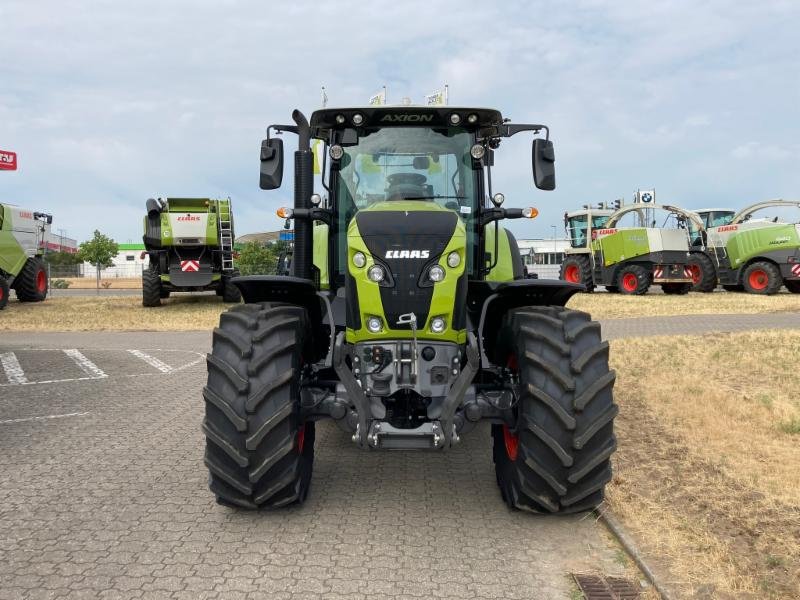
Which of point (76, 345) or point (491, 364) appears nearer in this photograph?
point (491, 364)

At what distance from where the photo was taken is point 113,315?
749 inches

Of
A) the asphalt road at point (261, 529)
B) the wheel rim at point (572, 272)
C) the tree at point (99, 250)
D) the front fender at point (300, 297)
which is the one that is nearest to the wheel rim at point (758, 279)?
the wheel rim at point (572, 272)

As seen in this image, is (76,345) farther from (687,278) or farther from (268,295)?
(687,278)

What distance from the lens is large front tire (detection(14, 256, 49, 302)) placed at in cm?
2175

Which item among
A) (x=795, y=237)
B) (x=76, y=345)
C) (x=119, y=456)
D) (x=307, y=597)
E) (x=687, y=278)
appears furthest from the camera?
(x=687, y=278)

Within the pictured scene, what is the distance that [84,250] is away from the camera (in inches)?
1702

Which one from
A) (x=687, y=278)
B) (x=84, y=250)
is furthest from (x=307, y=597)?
(x=84, y=250)

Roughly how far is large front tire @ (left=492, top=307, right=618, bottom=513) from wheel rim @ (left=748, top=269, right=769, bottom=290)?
21810 millimetres

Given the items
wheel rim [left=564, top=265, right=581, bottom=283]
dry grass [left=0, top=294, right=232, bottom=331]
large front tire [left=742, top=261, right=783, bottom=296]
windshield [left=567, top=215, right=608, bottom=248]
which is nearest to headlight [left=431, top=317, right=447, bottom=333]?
dry grass [left=0, top=294, right=232, bottom=331]

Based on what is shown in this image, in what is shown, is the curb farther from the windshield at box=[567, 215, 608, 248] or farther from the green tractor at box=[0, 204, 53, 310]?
the windshield at box=[567, 215, 608, 248]

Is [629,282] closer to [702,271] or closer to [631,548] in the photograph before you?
[702,271]

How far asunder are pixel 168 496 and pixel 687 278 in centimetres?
2243

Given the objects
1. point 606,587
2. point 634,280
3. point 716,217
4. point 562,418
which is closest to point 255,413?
point 562,418

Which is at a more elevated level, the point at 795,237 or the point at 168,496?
the point at 795,237
